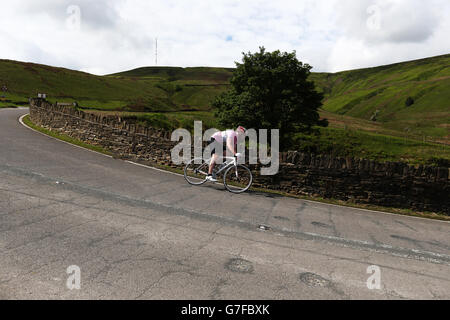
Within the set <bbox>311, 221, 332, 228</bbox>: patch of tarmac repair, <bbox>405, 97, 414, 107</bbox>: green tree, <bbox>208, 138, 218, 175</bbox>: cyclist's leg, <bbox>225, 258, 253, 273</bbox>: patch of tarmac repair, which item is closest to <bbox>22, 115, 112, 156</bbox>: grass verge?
<bbox>208, 138, 218, 175</bbox>: cyclist's leg

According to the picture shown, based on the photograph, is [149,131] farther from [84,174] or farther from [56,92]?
[56,92]

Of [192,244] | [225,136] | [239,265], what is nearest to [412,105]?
[225,136]

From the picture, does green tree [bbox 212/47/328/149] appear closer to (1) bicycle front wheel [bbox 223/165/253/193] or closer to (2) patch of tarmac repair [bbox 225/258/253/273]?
(1) bicycle front wheel [bbox 223/165/253/193]

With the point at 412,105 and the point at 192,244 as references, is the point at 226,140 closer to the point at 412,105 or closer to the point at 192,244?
the point at 192,244

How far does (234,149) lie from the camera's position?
9742mm

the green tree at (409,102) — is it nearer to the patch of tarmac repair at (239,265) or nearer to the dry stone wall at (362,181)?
the dry stone wall at (362,181)

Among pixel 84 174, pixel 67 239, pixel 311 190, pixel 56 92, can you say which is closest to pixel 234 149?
pixel 311 190

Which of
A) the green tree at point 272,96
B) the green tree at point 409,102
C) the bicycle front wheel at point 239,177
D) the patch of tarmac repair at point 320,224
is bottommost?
the patch of tarmac repair at point 320,224

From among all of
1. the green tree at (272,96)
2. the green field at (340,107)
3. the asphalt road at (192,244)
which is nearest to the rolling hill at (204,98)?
the green field at (340,107)

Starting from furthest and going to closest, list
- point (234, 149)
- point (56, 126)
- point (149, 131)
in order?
point (56, 126) → point (149, 131) → point (234, 149)

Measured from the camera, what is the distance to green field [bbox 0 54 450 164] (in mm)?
42375

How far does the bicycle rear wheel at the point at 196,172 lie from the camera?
10797 millimetres

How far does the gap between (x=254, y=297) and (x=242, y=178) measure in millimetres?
7954

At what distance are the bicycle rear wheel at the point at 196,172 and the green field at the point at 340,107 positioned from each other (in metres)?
20.3
